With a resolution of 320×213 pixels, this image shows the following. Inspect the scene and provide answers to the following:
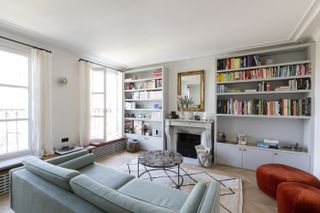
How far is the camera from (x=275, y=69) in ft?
9.80

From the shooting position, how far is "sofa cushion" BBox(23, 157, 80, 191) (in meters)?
1.36

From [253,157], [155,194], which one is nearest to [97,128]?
[155,194]

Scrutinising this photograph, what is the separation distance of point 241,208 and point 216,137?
163 centimetres

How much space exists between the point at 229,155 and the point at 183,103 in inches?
63.6

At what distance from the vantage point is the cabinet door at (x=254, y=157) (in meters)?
3.01

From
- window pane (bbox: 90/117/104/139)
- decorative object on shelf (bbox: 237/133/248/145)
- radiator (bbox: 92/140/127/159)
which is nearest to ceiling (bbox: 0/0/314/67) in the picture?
window pane (bbox: 90/117/104/139)

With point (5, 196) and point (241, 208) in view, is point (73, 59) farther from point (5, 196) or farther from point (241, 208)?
point (241, 208)

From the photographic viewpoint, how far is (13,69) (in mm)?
2732

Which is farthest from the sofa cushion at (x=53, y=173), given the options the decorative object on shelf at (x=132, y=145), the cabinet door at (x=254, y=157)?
the cabinet door at (x=254, y=157)

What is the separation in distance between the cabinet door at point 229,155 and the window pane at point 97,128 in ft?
9.85

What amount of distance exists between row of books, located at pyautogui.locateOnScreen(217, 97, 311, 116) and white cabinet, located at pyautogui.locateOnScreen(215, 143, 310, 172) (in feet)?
2.35

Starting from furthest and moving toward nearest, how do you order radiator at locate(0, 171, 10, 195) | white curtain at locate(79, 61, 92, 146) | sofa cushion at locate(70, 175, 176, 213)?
white curtain at locate(79, 61, 92, 146), radiator at locate(0, 171, 10, 195), sofa cushion at locate(70, 175, 176, 213)

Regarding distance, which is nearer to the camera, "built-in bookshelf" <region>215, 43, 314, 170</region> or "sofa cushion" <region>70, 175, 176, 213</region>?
"sofa cushion" <region>70, 175, 176, 213</region>

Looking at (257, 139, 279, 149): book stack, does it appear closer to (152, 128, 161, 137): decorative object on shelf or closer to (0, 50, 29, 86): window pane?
(152, 128, 161, 137): decorative object on shelf
